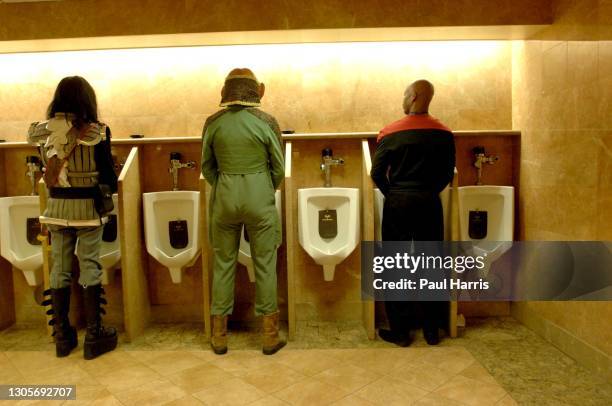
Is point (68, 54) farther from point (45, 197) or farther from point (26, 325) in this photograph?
point (26, 325)

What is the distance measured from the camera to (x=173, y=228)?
297 cm

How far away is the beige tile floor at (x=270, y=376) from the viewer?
6.41 feet

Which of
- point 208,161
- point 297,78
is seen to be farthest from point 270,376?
point 297,78

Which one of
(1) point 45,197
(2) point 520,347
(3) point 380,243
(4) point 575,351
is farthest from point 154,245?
(4) point 575,351

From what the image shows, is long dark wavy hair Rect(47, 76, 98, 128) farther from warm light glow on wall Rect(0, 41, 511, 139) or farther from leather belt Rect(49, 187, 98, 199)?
warm light glow on wall Rect(0, 41, 511, 139)

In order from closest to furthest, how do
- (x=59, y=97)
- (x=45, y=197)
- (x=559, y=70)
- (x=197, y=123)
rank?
1. (x=59, y=97)
2. (x=559, y=70)
3. (x=45, y=197)
4. (x=197, y=123)

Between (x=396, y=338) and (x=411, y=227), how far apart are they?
0.69 metres

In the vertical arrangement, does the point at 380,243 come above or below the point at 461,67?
below

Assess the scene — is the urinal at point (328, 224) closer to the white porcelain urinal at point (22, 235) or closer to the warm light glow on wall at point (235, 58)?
the warm light glow on wall at point (235, 58)

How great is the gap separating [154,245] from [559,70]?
8.87 feet

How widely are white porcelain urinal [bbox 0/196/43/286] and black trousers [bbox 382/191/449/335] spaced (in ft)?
7.64

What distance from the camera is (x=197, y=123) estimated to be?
3162 millimetres

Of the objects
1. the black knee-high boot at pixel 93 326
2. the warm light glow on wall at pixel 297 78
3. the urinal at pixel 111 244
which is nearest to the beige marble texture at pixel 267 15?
the warm light glow on wall at pixel 297 78

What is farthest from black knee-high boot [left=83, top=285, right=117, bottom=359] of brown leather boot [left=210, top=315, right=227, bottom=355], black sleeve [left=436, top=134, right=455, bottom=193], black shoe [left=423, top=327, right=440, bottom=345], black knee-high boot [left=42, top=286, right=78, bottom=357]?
black sleeve [left=436, top=134, right=455, bottom=193]
